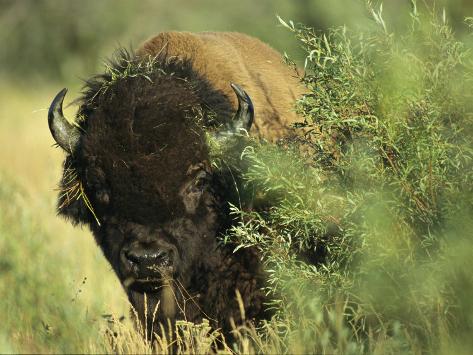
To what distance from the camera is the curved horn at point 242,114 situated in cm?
575

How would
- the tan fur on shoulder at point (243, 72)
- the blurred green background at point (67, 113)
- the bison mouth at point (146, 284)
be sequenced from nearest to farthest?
the bison mouth at point (146, 284), the blurred green background at point (67, 113), the tan fur on shoulder at point (243, 72)

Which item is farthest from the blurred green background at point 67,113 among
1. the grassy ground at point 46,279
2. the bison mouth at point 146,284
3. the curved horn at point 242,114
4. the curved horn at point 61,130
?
the curved horn at point 61,130

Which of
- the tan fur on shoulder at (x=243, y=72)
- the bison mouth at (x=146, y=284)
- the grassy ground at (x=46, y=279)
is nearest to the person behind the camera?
the grassy ground at (x=46, y=279)

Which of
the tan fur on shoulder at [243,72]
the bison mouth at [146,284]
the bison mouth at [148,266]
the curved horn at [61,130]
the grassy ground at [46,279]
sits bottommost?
the grassy ground at [46,279]

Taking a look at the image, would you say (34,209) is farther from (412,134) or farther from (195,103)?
(412,134)

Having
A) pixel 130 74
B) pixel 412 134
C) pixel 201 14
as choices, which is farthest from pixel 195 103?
pixel 201 14

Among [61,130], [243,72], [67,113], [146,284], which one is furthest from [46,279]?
[67,113]

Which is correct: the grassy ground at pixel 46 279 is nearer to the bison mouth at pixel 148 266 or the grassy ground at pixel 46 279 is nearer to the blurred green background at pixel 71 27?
the bison mouth at pixel 148 266

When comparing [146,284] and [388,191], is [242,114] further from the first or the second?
[388,191]

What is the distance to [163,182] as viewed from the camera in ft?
18.4

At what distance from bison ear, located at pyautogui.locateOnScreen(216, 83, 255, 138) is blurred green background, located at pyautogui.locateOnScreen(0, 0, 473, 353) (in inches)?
32.5

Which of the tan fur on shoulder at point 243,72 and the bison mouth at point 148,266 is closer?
the bison mouth at point 148,266

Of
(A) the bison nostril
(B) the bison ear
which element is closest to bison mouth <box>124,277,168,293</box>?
(A) the bison nostril

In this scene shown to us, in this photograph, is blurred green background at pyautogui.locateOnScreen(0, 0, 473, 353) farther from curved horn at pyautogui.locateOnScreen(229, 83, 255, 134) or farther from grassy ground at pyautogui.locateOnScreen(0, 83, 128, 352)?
curved horn at pyautogui.locateOnScreen(229, 83, 255, 134)
